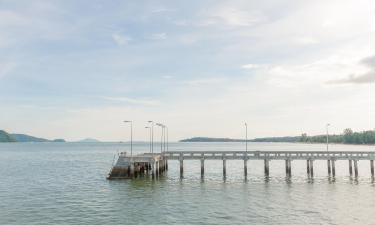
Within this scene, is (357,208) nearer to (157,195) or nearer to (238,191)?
(238,191)

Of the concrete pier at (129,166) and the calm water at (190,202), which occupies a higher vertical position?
the concrete pier at (129,166)

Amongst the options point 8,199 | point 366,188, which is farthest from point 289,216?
point 8,199

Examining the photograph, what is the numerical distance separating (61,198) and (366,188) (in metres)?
39.8

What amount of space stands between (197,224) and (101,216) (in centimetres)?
930

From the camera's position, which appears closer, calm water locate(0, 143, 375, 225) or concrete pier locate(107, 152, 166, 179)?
calm water locate(0, 143, 375, 225)

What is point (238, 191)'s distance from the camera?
47.8 metres

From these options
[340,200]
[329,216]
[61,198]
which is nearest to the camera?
[329,216]

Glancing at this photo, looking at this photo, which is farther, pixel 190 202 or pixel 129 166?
pixel 129 166

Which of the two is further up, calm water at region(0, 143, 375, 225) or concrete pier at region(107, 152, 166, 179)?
concrete pier at region(107, 152, 166, 179)

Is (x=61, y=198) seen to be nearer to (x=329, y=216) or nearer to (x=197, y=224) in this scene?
(x=197, y=224)

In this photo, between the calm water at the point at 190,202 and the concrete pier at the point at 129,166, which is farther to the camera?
the concrete pier at the point at 129,166

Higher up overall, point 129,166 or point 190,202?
point 129,166

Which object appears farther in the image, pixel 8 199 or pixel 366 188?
pixel 366 188

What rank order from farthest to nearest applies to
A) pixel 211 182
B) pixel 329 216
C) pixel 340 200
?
pixel 211 182, pixel 340 200, pixel 329 216
